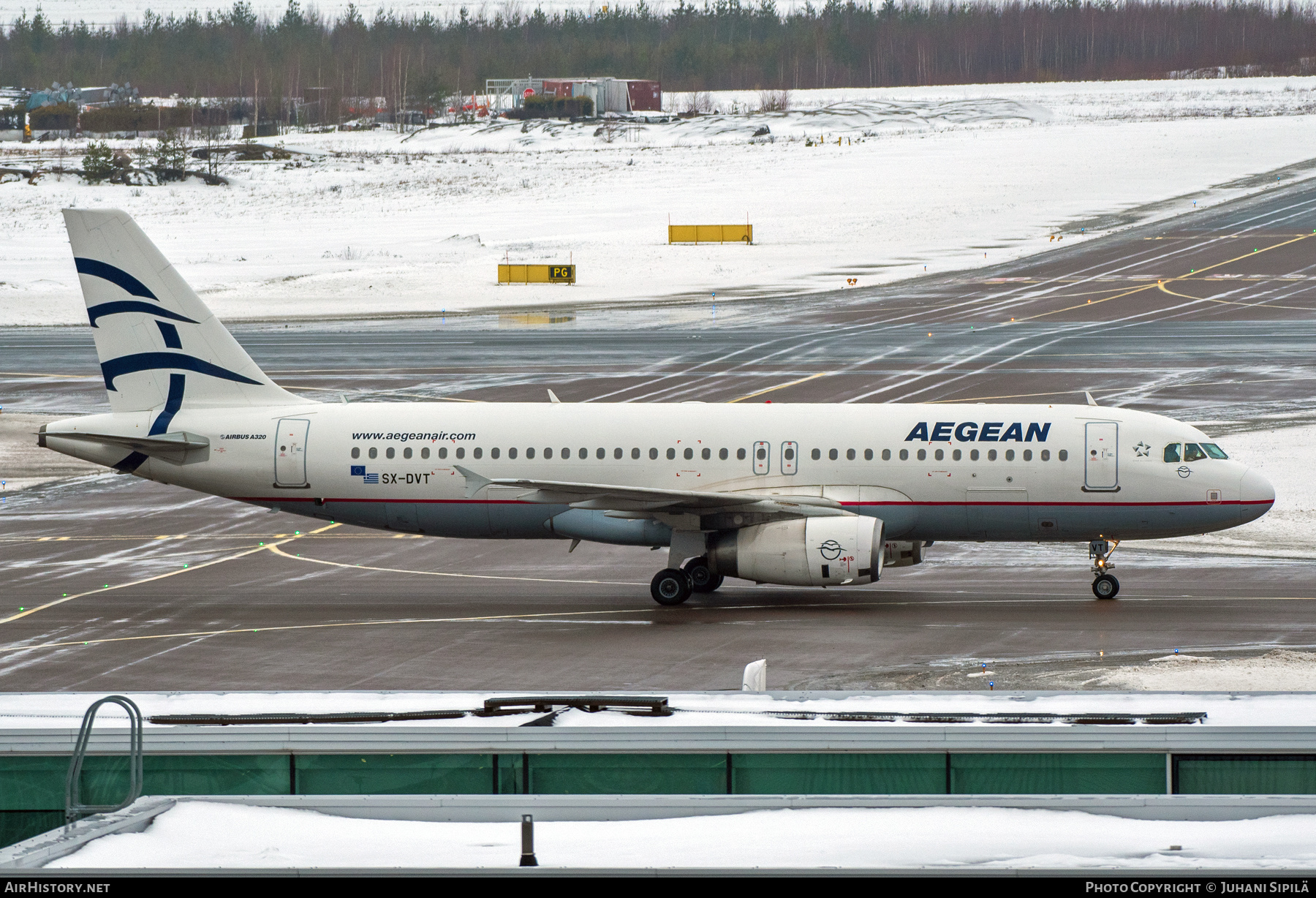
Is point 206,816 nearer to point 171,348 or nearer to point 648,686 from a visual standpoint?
point 648,686

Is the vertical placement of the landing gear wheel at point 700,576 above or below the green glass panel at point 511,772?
below

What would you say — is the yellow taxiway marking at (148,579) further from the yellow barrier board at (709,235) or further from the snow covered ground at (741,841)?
the yellow barrier board at (709,235)

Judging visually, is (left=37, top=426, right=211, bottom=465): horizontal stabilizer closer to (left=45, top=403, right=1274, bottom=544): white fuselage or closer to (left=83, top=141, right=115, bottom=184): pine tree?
(left=45, top=403, right=1274, bottom=544): white fuselage

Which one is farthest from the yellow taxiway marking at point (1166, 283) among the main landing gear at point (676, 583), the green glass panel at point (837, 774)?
the green glass panel at point (837, 774)

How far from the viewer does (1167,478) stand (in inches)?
1357

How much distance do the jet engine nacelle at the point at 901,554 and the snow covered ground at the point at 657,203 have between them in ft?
182

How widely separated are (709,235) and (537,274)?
17.2m

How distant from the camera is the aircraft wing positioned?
108ft

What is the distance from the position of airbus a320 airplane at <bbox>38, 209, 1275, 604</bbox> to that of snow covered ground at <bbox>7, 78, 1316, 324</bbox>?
52830 millimetres

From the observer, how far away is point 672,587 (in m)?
34.9

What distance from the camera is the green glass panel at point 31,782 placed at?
12617 millimetres

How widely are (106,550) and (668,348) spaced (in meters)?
36.2

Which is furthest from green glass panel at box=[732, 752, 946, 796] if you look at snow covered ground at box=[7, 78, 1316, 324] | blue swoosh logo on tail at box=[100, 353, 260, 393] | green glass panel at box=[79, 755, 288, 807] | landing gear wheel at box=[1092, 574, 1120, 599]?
snow covered ground at box=[7, 78, 1316, 324]

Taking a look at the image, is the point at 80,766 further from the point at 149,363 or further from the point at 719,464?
the point at 149,363
